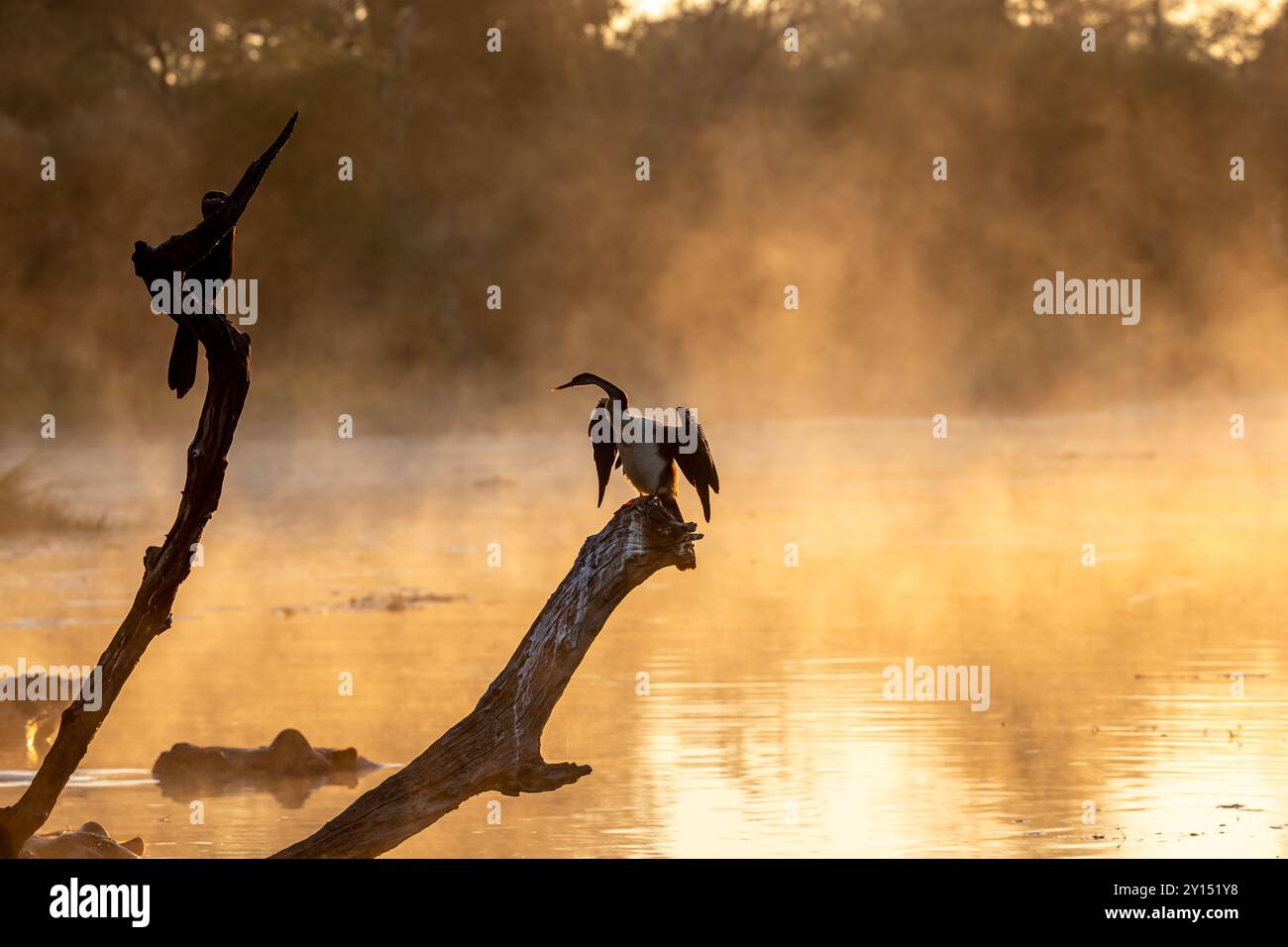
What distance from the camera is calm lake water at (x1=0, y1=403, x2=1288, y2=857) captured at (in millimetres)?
11633

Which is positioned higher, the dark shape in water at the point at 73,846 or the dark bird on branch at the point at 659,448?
the dark bird on branch at the point at 659,448

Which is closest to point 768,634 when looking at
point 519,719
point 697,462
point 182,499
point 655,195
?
point 697,462

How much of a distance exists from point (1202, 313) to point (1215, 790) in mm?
21227

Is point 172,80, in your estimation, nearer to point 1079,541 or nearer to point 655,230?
point 655,230

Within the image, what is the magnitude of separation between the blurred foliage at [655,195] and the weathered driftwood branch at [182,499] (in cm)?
1829

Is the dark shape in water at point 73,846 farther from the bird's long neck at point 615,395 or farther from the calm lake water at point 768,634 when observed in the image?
the bird's long neck at point 615,395

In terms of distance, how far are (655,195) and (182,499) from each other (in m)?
26.5

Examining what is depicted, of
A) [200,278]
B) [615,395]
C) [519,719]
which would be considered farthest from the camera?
[615,395]

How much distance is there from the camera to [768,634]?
54.8 ft

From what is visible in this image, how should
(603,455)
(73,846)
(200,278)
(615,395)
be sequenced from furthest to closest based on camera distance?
1. (73,846)
2. (603,455)
3. (615,395)
4. (200,278)

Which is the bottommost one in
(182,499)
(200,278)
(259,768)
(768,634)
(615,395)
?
(259,768)

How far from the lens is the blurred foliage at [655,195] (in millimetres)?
29844

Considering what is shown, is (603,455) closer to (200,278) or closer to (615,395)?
(615,395)

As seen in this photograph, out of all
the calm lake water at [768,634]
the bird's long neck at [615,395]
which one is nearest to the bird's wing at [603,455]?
the bird's long neck at [615,395]
